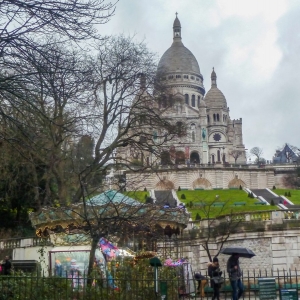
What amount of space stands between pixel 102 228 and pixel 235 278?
9.79ft

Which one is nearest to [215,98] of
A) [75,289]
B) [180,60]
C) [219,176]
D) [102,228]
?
[180,60]

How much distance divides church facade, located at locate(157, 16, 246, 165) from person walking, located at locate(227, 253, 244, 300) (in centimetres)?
7625

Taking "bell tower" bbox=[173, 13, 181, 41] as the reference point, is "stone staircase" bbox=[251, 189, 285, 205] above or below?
below

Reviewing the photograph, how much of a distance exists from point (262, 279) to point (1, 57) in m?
5.61

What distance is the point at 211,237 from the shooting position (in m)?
24.9

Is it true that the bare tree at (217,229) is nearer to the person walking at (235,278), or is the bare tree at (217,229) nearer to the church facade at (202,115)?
the person walking at (235,278)

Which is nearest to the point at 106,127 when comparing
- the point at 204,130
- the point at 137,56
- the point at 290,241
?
the point at 137,56

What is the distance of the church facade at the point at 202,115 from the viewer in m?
97.1

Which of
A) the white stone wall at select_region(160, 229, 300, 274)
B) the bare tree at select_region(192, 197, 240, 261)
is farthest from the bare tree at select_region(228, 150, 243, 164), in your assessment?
the white stone wall at select_region(160, 229, 300, 274)

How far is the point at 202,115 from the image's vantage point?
3878 inches

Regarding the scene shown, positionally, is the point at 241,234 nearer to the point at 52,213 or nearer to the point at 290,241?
the point at 290,241

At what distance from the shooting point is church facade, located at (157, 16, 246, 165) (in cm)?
9706

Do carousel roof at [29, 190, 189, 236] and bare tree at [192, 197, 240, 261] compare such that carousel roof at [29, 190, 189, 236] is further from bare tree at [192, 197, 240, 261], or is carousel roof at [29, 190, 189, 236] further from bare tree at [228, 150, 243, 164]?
bare tree at [228, 150, 243, 164]

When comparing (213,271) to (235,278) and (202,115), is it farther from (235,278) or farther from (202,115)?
(202,115)
